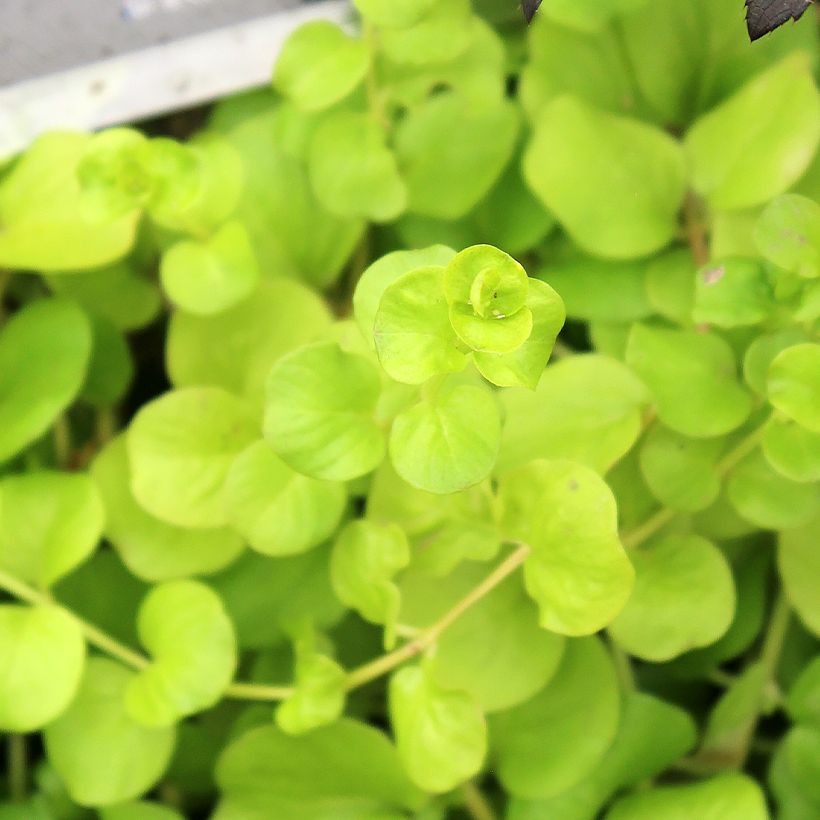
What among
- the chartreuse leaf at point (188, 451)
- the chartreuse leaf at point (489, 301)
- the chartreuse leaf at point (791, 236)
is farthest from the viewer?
the chartreuse leaf at point (188, 451)

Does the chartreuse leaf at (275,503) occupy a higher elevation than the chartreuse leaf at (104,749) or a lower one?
higher

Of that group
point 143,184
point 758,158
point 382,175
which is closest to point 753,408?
point 758,158

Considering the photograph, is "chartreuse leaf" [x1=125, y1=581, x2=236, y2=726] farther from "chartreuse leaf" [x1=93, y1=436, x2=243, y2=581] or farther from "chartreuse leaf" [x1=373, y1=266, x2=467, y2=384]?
"chartreuse leaf" [x1=373, y1=266, x2=467, y2=384]

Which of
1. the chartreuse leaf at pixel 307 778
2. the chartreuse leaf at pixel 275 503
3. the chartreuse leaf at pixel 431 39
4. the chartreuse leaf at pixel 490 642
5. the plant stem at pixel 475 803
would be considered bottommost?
the plant stem at pixel 475 803

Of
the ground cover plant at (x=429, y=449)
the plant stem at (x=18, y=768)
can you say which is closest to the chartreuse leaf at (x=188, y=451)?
the ground cover plant at (x=429, y=449)

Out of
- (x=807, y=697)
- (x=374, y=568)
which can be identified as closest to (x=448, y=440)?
(x=374, y=568)

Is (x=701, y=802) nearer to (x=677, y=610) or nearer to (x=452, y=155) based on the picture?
(x=677, y=610)

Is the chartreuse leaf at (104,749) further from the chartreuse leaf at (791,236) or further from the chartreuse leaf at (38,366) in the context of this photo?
the chartreuse leaf at (791,236)
